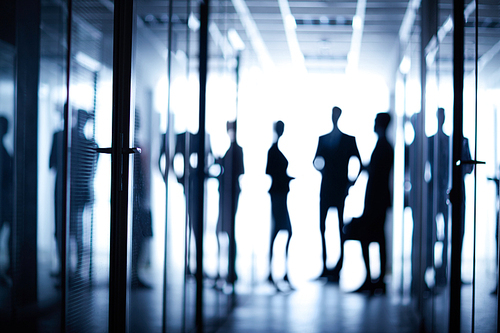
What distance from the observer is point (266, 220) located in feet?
20.9

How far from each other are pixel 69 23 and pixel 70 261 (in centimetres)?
101

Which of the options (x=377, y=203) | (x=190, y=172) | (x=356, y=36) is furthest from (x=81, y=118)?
(x=356, y=36)

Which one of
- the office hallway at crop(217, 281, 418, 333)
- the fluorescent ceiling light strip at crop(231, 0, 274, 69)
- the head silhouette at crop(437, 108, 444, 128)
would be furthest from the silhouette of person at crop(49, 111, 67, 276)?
the fluorescent ceiling light strip at crop(231, 0, 274, 69)

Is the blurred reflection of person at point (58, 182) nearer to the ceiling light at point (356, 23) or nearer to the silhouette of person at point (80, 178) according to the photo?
the silhouette of person at point (80, 178)

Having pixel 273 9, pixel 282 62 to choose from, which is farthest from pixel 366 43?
pixel 273 9

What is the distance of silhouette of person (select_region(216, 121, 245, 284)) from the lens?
473 cm

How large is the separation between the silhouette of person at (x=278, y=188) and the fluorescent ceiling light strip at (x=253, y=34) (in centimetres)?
120

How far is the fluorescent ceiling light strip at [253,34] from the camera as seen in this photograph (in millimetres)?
5630

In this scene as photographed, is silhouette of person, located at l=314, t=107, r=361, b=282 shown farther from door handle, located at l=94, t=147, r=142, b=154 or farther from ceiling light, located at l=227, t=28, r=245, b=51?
door handle, located at l=94, t=147, r=142, b=154

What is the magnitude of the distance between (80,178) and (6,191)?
1.32ft

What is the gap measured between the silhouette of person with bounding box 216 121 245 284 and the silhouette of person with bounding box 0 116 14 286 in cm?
282

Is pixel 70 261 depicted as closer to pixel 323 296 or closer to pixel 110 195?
pixel 110 195

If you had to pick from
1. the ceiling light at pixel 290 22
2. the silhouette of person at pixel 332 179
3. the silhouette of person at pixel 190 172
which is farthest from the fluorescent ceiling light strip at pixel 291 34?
the silhouette of person at pixel 190 172

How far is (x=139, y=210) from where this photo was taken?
2.66 metres
